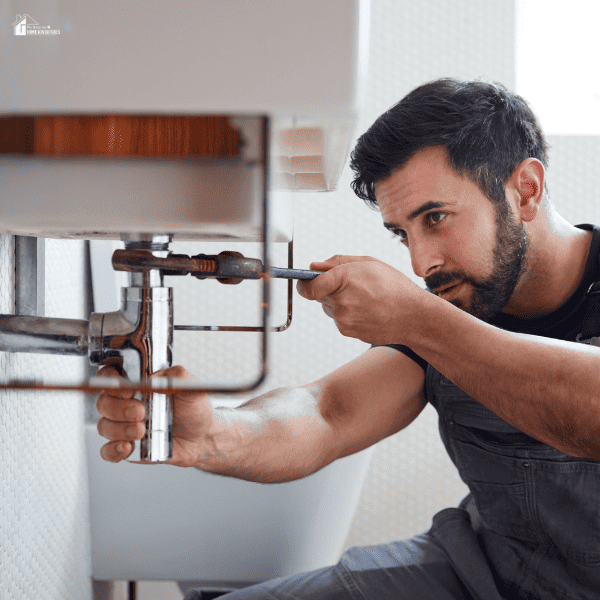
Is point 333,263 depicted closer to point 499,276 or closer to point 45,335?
point 45,335

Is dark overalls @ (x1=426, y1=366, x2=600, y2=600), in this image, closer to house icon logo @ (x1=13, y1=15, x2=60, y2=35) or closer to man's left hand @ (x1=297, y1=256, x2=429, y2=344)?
man's left hand @ (x1=297, y1=256, x2=429, y2=344)

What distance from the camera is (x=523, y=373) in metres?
0.55

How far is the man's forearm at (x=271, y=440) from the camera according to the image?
0.62m

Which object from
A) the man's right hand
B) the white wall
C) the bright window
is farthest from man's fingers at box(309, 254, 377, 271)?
the bright window

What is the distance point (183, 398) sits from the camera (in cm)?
50

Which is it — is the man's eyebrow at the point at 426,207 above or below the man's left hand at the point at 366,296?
above

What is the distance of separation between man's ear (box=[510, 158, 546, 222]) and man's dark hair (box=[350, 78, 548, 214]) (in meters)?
0.01

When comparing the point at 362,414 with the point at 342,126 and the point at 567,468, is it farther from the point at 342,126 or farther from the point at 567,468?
the point at 342,126

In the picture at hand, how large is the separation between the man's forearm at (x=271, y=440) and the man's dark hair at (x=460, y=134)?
38 cm

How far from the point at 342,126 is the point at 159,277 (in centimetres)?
16

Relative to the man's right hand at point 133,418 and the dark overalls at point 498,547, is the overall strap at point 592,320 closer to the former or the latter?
the dark overalls at point 498,547

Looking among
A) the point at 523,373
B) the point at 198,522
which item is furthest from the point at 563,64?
the point at 198,522

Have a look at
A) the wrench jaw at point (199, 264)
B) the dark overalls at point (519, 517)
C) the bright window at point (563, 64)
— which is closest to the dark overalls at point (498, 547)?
the dark overalls at point (519, 517)

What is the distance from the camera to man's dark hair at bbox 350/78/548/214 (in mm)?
834
